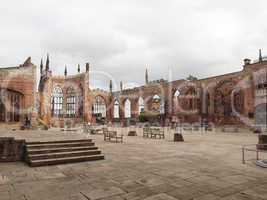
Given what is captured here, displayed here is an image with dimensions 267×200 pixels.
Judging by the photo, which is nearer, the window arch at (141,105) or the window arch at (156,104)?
the window arch at (156,104)

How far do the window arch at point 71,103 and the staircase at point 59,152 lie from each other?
4016 centimetres

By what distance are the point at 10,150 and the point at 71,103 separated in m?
41.5

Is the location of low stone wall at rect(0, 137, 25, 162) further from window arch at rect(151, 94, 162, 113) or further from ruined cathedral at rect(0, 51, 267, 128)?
window arch at rect(151, 94, 162, 113)

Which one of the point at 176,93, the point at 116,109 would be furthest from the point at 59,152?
the point at 116,109

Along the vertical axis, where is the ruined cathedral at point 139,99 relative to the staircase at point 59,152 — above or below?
above

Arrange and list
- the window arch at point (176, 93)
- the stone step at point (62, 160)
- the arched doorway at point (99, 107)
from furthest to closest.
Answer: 1. the arched doorway at point (99, 107)
2. the window arch at point (176, 93)
3. the stone step at point (62, 160)

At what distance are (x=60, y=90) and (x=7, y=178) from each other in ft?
145

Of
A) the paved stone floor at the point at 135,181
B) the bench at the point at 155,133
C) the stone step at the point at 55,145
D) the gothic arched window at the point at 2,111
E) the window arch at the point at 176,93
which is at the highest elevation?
the window arch at the point at 176,93

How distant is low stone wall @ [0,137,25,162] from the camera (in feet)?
22.4

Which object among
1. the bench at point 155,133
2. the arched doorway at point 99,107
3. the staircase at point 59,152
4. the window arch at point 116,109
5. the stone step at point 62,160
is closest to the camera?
the stone step at point 62,160

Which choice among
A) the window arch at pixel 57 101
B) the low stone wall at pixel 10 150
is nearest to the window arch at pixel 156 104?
the window arch at pixel 57 101

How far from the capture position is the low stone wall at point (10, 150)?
22.4 feet

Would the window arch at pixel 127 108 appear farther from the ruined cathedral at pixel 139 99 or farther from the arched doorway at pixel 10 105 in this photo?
the arched doorway at pixel 10 105

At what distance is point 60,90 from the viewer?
153 feet
